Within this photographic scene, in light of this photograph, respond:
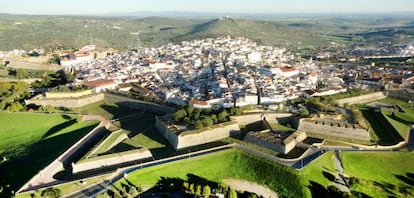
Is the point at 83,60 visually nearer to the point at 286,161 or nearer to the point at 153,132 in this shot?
the point at 153,132

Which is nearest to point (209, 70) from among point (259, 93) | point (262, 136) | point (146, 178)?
point (259, 93)

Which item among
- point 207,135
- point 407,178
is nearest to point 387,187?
point 407,178

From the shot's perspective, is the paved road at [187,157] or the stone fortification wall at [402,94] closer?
the paved road at [187,157]

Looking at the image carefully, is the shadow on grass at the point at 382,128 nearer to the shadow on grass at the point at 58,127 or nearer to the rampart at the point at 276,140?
the rampart at the point at 276,140

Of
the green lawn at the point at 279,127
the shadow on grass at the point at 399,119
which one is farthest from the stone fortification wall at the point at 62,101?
the shadow on grass at the point at 399,119

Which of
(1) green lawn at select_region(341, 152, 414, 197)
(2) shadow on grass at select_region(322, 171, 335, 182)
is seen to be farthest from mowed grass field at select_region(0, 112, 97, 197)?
(1) green lawn at select_region(341, 152, 414, 197)

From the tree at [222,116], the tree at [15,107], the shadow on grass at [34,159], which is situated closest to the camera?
the shadow on grass at [34,159]

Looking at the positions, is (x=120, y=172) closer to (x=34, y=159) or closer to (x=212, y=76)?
(x=34, y=159)
